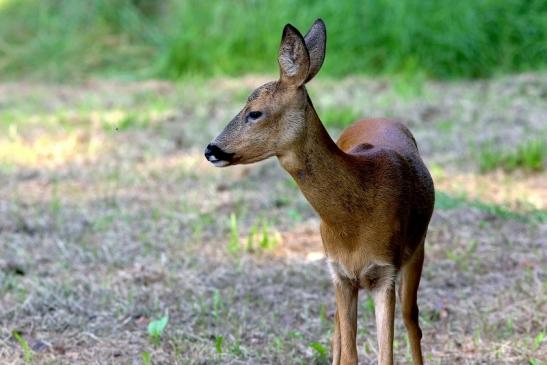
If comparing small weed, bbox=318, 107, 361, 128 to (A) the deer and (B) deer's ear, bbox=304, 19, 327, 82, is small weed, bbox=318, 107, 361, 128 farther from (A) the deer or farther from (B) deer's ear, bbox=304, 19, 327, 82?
(B) deer's ear, bbox=304, 19, 327, 82

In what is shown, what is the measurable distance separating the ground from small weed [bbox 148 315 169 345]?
33 millimetres

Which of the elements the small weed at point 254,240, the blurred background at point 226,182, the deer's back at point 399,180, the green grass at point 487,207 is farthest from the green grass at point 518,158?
the deer's back at point 399,180

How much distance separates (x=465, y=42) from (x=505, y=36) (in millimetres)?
445

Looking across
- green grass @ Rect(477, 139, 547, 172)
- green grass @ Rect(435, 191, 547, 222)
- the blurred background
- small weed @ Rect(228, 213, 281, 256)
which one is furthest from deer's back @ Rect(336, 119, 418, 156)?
green grass @ Rect(477, 139, 547, 172)

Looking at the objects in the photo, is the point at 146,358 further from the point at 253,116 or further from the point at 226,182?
the point at 226,182

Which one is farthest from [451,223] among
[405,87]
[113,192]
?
[405,87]

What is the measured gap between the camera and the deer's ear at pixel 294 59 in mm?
3581

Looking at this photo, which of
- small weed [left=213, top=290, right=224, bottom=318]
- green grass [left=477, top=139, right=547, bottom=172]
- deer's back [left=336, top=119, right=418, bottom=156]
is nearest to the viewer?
deer's back [left=336, top=119, right=418, bottom=156]

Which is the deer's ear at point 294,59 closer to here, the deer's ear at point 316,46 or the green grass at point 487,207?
the deer's ear at point 316,46

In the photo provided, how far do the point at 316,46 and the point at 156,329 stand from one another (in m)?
1.58

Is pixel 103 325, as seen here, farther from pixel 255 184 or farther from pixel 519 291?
pixel 255 184

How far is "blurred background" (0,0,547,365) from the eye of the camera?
15.6ft

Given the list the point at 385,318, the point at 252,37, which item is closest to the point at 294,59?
the point at 385,318

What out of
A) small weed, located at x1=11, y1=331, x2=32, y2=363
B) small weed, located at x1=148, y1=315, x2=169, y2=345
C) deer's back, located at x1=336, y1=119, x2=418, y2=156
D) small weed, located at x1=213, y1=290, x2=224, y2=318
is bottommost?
small weed, located at x1=11, y1=331, x2=32, y2=363
